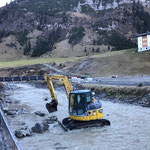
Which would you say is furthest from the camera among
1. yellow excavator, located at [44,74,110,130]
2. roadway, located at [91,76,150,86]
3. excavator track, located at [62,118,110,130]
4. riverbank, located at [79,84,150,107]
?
roadway, located at [91,76,150,86]

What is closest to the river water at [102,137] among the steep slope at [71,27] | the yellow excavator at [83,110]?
the yellow excavator at [83,110]

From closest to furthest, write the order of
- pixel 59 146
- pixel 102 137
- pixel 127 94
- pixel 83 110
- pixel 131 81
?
pixel 59 146
pixel 102 137
pixel 83 110
pixel 127 94
pixel 131 81

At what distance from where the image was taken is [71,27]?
155 metres

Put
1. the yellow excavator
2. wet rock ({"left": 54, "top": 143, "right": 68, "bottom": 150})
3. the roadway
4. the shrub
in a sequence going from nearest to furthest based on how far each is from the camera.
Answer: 1. wet rock ({"left": 54, "top": 143, "right": 68, "bottom": 150})
2. the yellow excavator
3. the roadway
4. the shrub

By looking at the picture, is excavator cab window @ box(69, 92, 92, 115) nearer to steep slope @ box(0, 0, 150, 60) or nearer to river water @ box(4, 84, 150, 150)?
river water @ box(4, 84, 150, 150)

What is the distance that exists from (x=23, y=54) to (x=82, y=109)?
138839 millimetres

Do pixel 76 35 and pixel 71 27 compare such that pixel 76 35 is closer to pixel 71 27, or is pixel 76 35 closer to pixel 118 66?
pixel 71 27

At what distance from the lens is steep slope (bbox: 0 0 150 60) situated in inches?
5099

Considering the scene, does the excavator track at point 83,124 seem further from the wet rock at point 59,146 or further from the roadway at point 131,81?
the roadway at point 131,81

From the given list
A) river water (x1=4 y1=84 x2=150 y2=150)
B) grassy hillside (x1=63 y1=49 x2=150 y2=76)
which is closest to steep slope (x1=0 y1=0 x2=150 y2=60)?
grassy hillside (x1=63 y1=49 x2=150 y2=76)

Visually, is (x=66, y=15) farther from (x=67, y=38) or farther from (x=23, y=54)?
(x=23, y=54)

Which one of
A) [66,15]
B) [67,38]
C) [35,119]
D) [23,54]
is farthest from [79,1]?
[35,119]

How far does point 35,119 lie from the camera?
21375 millimetres

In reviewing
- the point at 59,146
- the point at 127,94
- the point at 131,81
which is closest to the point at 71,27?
the point at 131,81
